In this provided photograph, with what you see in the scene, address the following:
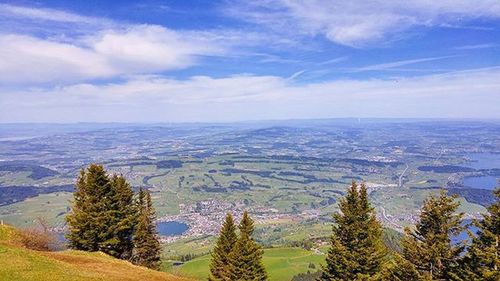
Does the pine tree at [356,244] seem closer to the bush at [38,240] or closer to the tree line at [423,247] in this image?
the tree line at [423,247]

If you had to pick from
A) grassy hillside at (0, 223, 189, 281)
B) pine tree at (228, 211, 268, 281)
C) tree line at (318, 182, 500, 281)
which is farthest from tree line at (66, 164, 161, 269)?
tree line at (318, 182, 500, 281)

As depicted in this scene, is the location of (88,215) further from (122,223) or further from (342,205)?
(342,205)

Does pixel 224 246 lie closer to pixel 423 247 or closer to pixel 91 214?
pixel 91 214

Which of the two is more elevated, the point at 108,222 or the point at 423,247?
the point at 423,247

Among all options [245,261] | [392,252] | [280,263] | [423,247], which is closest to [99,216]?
[245,261]

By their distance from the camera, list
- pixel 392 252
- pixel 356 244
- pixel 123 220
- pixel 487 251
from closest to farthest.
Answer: pixel 487 251 → pixel 392 252 → pixel 356 244 → pixel 123 220

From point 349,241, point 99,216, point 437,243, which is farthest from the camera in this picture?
point 99,216
